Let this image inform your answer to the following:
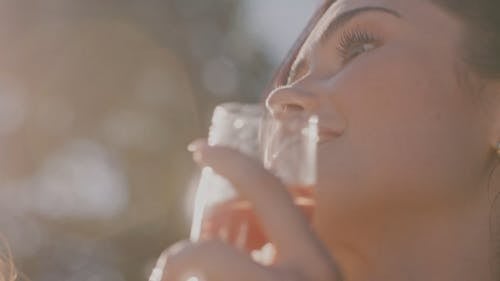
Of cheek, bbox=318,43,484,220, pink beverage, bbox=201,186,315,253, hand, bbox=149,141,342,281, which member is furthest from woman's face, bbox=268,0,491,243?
hand, bbox=149,141,342,281

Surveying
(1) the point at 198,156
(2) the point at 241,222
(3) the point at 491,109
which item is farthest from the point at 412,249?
(1) the point at 198,156

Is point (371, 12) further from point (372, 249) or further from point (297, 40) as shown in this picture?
point (372, 249)

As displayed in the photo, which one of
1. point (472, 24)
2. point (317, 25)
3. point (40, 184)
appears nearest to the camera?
point (472, 24)

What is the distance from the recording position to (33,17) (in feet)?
35.6

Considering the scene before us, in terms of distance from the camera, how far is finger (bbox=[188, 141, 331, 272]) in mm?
1477

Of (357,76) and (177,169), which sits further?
(177,169)

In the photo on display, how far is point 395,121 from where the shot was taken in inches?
79.8

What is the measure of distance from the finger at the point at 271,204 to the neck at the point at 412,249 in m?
0.48

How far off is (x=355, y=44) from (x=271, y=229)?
0.92 metres

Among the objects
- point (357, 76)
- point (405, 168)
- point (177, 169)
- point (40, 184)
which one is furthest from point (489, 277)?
point (40, 184)

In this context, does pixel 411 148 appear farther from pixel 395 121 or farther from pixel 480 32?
pixel 480 32

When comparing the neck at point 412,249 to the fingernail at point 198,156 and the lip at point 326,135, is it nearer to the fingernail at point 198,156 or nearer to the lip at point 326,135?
the lip at point 326,135

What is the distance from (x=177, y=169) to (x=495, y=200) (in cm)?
763

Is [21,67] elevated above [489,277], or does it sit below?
above
